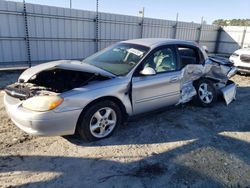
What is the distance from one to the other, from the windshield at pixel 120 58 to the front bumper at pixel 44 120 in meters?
1.14

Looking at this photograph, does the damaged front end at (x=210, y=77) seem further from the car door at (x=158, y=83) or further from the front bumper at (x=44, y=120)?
the front bumper at (x=44, y=120)

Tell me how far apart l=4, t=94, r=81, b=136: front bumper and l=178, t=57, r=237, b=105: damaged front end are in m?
2.48

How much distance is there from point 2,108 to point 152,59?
11.0 ft

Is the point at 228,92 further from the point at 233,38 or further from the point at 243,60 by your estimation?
the point at 233,38

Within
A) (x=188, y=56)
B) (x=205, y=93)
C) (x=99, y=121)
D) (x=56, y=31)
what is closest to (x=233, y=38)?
(x=56, y=31)

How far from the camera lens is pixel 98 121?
139 inches

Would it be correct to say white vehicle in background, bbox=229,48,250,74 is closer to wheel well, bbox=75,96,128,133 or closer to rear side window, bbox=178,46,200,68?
rear side window, bbox=178,46,200,68

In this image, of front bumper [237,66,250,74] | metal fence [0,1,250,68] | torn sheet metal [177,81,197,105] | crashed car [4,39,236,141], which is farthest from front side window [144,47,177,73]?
metal fence [0,1,250,68]

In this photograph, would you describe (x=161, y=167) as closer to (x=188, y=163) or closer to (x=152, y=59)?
(x=188, y=163)

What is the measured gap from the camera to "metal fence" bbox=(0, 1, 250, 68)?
840cm

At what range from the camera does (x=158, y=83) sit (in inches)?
162

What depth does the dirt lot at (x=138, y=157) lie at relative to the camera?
275cm

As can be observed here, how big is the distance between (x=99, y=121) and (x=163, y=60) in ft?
5.87

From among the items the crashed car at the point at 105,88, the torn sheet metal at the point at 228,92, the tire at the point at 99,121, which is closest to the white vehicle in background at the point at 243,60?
the torn sheet metal at the point at 228,92
